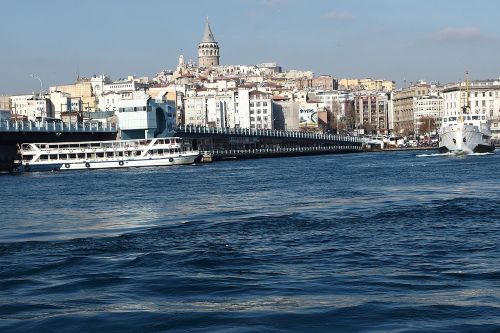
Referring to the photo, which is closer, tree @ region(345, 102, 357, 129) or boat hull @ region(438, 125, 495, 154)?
boat hull @ region(438, 125, 495, 154)

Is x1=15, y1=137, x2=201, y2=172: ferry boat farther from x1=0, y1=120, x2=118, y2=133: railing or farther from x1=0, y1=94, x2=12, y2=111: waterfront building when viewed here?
x1=0, y1=94, x2=12, y2=111: waterfront building

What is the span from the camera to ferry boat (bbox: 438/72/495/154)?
5975cm

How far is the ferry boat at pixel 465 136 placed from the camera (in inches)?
2352

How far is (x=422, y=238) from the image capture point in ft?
49.7

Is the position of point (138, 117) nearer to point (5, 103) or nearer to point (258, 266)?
point (258, 266)

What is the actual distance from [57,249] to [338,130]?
12928cm

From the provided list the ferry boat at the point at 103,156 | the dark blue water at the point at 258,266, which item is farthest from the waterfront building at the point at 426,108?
the dark blue water at the point at 258,266

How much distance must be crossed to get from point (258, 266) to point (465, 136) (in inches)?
1952

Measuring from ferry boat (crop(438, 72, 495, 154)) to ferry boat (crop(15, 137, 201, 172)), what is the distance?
19.4 m

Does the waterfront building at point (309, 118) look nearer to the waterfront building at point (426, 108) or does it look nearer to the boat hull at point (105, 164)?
the waterfront building at point (426, 108)

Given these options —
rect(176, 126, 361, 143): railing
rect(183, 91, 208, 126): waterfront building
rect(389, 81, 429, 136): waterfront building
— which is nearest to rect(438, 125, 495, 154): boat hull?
rect(176, 126, 361, 143): railing

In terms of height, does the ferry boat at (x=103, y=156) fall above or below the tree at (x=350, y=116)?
below

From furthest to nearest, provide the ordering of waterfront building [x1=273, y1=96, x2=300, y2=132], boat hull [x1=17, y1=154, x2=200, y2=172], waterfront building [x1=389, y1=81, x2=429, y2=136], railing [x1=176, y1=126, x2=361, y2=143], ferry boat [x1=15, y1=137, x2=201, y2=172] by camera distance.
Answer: waterfront building [x1=389, y1=81, x2=429, y2=136] < waterfront building [x1=273, y1=96, x2=300, y2=132] < railing [x1=176, y1=126, x2=361, y2=143] < ferry boat [x1=15, y1=137, x2=201, y2=172] < boat hull [x1=17, y1=154, x2=200, y2=172]

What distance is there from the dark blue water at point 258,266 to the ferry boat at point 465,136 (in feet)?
121
